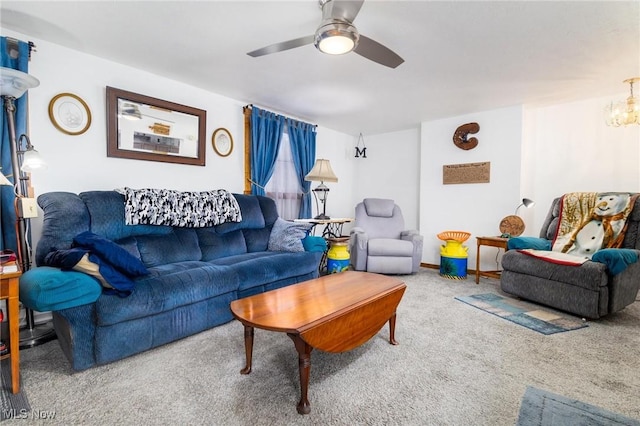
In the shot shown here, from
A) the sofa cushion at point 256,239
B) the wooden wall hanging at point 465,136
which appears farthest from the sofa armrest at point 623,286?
the sofa cushion at point 256,239

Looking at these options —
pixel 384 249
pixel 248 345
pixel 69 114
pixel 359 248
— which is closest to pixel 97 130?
pixel 69 114

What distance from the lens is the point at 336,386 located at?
61.6 inches

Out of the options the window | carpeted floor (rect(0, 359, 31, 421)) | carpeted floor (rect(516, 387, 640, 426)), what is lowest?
carpeted floor (rect(516, 387, 640, 426))

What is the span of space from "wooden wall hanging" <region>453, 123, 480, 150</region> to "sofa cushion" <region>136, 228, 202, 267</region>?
3.69m

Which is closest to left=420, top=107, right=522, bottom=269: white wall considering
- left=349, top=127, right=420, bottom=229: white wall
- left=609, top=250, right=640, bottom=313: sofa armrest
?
left=349, top=127, right=420, bottom=229: white wall

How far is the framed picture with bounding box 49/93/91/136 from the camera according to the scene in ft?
7.66

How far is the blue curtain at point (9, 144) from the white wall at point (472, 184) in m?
4.53

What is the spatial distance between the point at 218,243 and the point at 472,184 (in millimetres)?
3497

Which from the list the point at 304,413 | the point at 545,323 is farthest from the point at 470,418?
the point at 545,323

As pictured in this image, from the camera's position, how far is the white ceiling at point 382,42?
189 cm

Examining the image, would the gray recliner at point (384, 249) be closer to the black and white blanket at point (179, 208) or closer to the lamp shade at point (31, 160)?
the black and white blanket at point (179, 208)

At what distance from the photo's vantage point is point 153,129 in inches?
114

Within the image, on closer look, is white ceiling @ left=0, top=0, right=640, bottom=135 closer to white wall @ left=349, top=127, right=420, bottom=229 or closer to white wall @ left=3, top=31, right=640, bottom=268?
white wall @ left=3, top=31, right=640, bottom=268

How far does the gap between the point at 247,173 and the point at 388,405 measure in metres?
3.00
